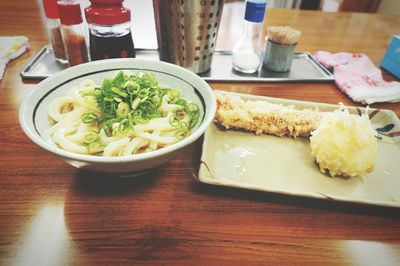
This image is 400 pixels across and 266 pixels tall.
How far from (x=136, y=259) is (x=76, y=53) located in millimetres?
1285

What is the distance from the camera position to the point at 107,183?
3.10 feet

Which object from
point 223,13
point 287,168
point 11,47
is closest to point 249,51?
point 287,168

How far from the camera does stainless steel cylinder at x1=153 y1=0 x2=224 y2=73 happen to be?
4.75 feet

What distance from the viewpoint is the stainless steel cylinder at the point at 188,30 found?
57.1 inches

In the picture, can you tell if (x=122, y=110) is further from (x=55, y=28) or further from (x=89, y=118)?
(x=55, y=28)

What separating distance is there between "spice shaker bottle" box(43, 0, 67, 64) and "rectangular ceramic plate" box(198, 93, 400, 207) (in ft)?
3.66

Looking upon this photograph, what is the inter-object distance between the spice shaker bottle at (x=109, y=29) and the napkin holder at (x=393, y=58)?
1672 mm

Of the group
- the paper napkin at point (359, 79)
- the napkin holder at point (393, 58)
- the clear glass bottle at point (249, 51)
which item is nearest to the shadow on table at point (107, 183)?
the clear glass bottle at point (249, 51)

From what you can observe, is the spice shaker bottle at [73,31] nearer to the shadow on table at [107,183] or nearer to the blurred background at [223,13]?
the blurred background at [223,13]

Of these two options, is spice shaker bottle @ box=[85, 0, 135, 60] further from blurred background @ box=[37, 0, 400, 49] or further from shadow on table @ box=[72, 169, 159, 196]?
shadow on table @ box=[72, 169, 159, 196]

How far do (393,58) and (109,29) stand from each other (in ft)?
5.93

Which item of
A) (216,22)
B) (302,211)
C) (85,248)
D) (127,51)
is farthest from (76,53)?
(302,211)

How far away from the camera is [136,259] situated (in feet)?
2.42

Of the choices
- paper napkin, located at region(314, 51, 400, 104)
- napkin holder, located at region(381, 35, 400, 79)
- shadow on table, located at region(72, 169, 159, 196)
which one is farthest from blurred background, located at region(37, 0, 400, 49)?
shadow on table, located at region(72, 169, 159, 196)
